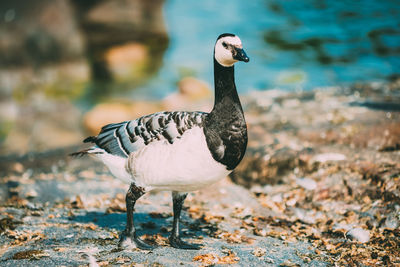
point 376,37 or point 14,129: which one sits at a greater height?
point 376,37

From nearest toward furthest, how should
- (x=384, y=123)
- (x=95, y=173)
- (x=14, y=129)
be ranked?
(x=384, y=123)
(x=95, y=173)
(x=14, y=129)

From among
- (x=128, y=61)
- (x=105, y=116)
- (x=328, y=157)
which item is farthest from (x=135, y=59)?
(x=328, y=157)

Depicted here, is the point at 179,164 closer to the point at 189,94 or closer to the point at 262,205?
the point at 262,205

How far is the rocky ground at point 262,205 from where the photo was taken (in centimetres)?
550

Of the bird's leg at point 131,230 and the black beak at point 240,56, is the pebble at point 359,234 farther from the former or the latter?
the black beak at point 240,56

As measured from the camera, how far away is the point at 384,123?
29.9 feet

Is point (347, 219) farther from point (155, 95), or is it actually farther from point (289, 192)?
point (155, 95)

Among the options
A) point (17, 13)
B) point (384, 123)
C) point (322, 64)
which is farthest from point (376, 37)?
point (17, 13)

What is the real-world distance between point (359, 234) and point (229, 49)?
344 cm

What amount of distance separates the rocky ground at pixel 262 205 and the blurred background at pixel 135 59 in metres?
5.50

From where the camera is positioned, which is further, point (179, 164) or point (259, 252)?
point (259, 252)

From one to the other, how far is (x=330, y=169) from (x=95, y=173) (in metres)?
5.17

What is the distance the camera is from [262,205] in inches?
301

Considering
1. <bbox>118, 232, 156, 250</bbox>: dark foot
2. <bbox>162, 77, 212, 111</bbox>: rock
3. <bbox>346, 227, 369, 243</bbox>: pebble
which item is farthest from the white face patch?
<bbox>162, 77, 212, 111</bbox>: rock
